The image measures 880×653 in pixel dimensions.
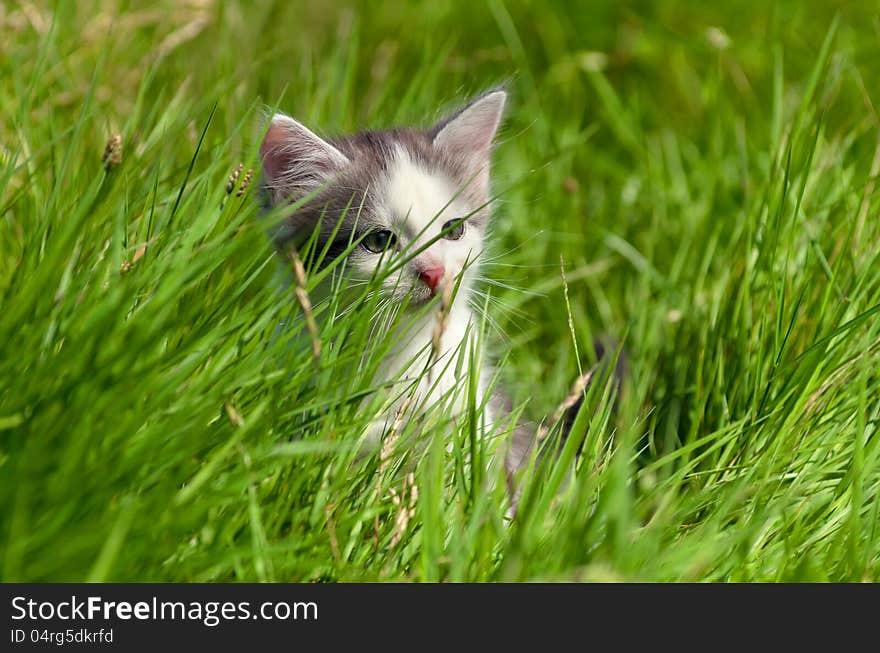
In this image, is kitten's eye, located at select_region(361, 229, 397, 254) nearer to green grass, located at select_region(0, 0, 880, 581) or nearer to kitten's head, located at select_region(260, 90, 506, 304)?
kitten's head, located at select_region(260, 90, 506, 304)

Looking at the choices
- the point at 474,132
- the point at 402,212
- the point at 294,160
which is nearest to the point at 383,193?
the point at 402,212

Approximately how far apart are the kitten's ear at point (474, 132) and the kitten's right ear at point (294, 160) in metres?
0.32

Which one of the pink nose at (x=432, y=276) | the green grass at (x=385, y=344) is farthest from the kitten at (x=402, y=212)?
the green grass at (x=385, y=344)

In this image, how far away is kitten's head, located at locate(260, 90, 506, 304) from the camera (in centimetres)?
208

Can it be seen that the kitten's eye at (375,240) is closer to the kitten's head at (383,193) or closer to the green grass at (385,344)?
the kitten's head at (383,193)

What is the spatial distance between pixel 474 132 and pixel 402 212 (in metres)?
0.46

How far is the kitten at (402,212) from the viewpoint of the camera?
6.72 feet

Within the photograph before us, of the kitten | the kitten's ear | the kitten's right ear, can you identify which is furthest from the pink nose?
the kitten's ear

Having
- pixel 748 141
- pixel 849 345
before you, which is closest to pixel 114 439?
pixel 849 345

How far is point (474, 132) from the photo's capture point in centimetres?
245

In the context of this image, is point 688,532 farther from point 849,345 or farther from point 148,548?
point 148,548

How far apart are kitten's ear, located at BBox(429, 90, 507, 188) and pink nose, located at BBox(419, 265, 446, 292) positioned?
1.61 feet

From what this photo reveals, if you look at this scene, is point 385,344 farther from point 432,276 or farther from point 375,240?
point 375,240

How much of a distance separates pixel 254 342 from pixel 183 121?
0.98 metres
